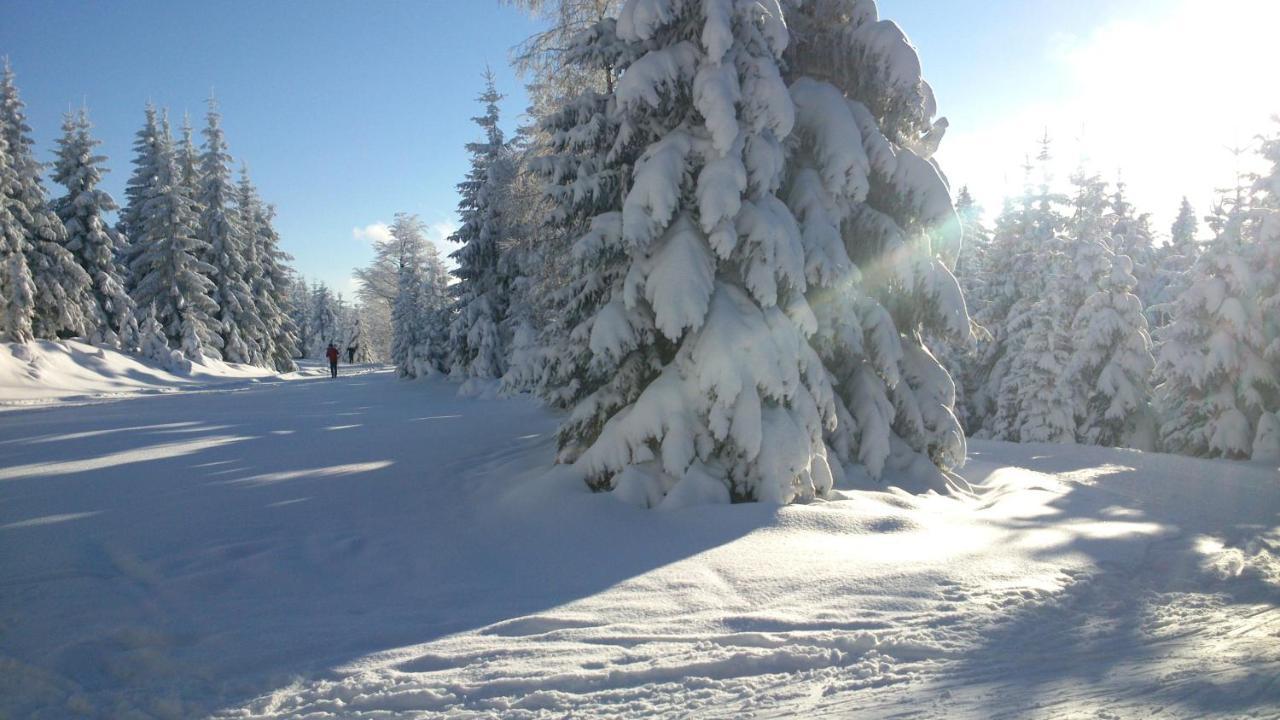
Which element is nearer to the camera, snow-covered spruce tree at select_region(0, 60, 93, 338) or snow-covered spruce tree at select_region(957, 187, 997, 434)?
snow-covered spruce tree at select_region(0, 60, 93, 338)

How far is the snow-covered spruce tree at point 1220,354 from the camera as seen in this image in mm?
16844

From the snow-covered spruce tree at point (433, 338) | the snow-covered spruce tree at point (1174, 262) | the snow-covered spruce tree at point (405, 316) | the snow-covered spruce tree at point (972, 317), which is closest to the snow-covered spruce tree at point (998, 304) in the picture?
the snow-covered spruce tree at point (972, 317)

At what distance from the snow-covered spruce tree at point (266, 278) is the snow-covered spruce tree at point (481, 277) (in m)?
22.1

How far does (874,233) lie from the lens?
9.27 meters

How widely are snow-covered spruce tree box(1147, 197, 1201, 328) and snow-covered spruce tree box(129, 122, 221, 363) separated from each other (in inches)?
1652

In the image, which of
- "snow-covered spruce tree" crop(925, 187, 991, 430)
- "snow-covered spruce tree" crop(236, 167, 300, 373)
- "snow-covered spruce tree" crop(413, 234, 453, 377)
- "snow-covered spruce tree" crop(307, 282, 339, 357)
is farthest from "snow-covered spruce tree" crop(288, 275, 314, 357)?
"snow-covered spruce tree" crop(925, 187, 991, 430)

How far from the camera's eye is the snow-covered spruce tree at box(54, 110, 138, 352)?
30.8 m

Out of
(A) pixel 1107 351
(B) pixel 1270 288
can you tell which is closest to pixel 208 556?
(B) pixel 1270 288

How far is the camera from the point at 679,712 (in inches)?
134

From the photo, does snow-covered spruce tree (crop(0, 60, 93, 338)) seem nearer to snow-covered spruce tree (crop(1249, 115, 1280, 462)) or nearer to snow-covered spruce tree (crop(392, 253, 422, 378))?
snow-covered spruce tree (crop(392, 253, 422, 378))

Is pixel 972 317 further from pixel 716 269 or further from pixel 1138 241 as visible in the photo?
pixel 716 269

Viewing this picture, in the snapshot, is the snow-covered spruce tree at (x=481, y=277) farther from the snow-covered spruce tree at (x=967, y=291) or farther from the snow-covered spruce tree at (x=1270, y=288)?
the snow-covered spruce tree at (x=1270, y=288)

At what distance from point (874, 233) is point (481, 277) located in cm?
2042

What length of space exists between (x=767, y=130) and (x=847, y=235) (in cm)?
241
